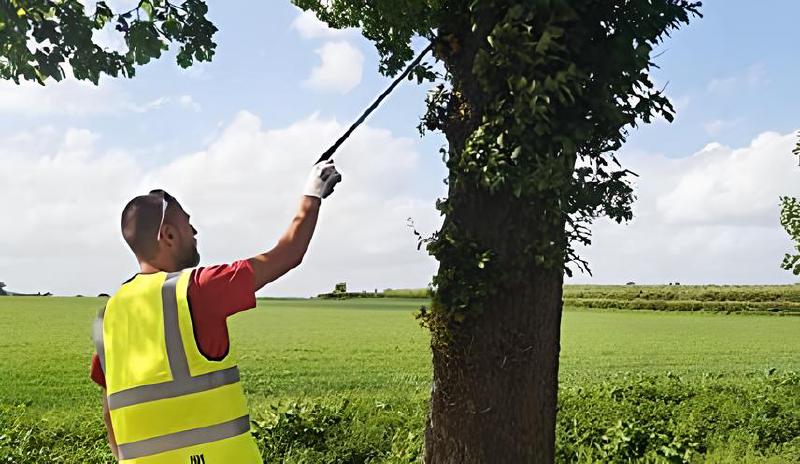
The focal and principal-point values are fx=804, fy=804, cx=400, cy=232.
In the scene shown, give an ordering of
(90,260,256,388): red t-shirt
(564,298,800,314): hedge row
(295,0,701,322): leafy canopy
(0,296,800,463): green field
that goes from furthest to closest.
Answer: (564,298,800,314): hedge row, (0,296,800,463): green field, (295,0,701,322): leafy canopy, (90,260,256,388): red t-shirt

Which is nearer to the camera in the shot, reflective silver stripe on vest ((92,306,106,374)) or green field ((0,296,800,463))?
reflective silver stripe on vest ((92,306,106,374))

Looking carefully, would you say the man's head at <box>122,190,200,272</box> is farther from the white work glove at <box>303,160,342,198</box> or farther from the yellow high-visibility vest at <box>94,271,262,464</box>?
the white work glove at <box>303,160,342,198</box>

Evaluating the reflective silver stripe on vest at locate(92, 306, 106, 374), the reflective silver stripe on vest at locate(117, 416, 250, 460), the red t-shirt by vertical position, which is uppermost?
the red t-shirt

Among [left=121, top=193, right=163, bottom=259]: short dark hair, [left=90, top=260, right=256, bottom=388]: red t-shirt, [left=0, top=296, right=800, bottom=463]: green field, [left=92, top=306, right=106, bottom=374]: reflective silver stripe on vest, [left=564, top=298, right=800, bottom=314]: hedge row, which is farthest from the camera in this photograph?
[left=564, top=298, right=800, bottom=314]: hedge row

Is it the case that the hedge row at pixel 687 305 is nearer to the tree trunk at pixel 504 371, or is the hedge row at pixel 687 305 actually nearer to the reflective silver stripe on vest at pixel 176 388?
the tree trunk at pixel 504 371

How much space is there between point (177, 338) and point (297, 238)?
561 mm

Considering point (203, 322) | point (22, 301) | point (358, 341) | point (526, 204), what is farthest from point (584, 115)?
point (22, 301)

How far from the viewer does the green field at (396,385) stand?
7121 mm

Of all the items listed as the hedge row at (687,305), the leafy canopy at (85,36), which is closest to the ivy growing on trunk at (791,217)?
the leafy canopy at (85,36)

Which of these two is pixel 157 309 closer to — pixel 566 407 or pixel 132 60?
pixel 132 60

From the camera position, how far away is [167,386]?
2959 millimetres

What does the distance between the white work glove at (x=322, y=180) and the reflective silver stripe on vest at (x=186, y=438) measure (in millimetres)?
919

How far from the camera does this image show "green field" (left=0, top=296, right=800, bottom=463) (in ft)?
23.4

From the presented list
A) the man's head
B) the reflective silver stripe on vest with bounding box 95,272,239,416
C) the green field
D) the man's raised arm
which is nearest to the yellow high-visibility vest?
A: the reflective silver stripe on vest with bounding box 95,272,239,416
